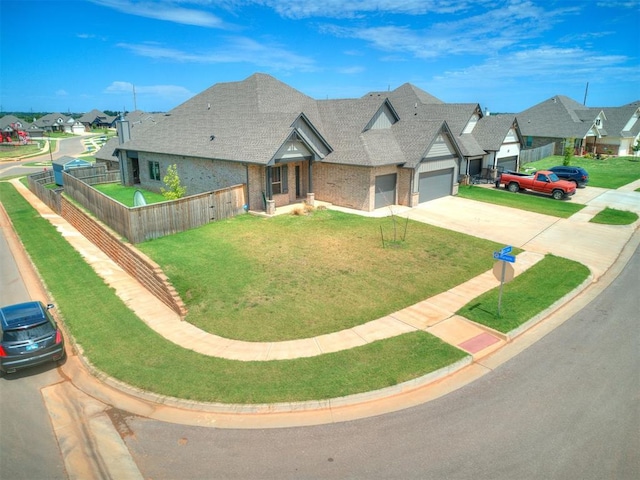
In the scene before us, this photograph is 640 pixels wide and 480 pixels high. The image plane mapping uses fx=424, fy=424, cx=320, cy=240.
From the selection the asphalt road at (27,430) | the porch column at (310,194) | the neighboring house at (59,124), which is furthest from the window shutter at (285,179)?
the neighboring house at (59,124)

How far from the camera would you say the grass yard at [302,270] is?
45.5 feet

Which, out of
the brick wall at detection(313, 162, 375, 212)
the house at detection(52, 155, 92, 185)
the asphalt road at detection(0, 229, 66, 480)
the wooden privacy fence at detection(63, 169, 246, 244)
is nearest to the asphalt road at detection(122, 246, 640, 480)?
the asphalt road at detection(0, 229, 66, 480)

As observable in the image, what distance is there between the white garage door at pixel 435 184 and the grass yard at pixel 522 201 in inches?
64.2

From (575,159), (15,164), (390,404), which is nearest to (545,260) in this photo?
(390,404)

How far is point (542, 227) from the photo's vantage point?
24.3 m

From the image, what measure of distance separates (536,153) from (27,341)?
51684 millimetres

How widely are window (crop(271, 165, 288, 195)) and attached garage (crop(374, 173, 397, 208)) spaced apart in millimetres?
5896

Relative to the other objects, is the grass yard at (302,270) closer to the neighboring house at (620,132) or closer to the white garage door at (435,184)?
the white garage door at (435,184)

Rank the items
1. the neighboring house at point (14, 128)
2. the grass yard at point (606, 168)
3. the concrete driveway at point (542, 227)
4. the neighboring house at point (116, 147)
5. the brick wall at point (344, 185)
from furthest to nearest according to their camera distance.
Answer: the neighboring house at point (14, 128), the grass yard at point (606, 168), the neighboring house at point (116, 147), the brick wall at point (344, 185), the concrete driveway at point (542, 227)

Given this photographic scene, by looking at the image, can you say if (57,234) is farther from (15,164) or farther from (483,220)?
(15,164)

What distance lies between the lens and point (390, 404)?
9.81 metres

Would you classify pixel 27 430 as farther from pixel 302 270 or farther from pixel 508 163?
pixel 508 163

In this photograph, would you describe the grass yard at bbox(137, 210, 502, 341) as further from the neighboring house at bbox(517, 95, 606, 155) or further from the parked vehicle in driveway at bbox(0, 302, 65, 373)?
the neighboring house at bbox(517, 95, 606, 155)

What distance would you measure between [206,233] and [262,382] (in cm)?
1210
